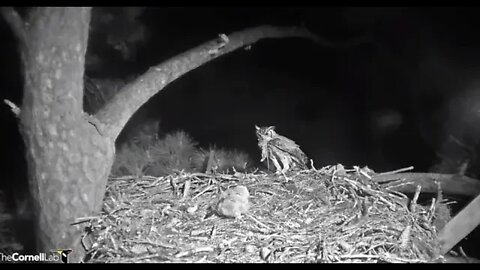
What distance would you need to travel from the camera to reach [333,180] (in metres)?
2.54

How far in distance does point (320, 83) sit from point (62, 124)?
278cm

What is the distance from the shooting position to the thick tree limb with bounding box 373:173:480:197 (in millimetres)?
2572

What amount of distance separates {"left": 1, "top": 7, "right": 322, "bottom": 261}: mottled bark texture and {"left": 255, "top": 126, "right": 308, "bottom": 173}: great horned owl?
108cm

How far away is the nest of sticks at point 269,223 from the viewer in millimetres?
1868

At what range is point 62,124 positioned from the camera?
5.98 ft

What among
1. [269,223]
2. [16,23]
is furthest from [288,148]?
[16,23]

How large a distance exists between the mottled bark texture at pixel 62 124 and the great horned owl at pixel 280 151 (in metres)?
1.08

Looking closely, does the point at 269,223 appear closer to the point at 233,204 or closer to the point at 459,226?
the point at 233,204

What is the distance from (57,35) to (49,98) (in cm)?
27

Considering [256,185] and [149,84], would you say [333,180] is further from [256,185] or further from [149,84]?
[149,84]

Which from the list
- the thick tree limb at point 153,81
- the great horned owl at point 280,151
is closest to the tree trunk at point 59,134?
the thick tree limb at point 153,81

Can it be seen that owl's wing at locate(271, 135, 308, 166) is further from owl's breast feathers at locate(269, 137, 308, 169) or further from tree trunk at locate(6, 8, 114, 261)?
tree trunk at locate(6, 8, 114, 261)

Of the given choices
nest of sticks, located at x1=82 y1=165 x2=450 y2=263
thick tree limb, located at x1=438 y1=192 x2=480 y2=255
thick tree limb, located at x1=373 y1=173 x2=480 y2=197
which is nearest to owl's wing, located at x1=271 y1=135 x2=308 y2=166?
nest of sticks, located at x1=82 y1=165 x2=450 y2=263

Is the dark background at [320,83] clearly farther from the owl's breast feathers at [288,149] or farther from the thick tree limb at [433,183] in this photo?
the owl's breast feathers at [288,149]
